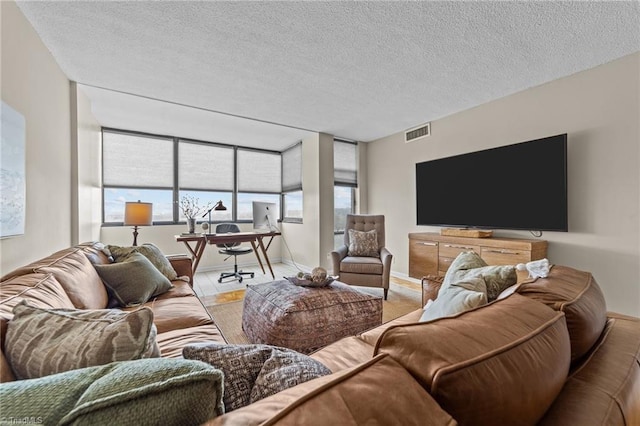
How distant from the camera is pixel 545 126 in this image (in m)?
2.93

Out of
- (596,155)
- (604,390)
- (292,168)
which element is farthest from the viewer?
(292,168)

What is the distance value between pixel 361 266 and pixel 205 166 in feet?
11.6

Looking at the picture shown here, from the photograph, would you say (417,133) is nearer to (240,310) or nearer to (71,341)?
(240,310)

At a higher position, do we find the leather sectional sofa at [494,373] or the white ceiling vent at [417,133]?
the white ceiling vent at [417,133]

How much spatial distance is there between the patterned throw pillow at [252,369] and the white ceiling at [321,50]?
2096mm

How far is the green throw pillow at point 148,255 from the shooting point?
7.13ft

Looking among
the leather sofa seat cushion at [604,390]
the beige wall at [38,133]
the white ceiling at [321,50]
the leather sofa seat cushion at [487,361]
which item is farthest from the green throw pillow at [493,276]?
the beige wall at [38,133]

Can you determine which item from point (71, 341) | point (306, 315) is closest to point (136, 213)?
point (306, 315)

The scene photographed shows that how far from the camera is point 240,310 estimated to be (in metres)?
2.98

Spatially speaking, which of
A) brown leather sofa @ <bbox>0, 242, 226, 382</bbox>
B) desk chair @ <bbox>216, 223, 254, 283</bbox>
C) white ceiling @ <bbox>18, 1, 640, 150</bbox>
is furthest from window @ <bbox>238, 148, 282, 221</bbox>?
brown leather sofa @ <bbox>0, 242, 226, 382</bbox>

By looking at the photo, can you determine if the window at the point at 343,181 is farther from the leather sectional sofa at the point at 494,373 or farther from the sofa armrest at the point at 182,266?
the leather sectional sofa at the point at 494,373

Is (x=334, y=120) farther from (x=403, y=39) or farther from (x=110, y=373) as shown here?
(x=110, y=373)

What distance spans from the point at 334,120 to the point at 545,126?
2.53m

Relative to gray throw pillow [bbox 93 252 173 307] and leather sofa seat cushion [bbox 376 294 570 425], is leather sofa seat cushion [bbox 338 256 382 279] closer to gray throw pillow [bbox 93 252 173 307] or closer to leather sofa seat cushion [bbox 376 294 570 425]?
gray throw pillow [bbox 93 252 173 307]
